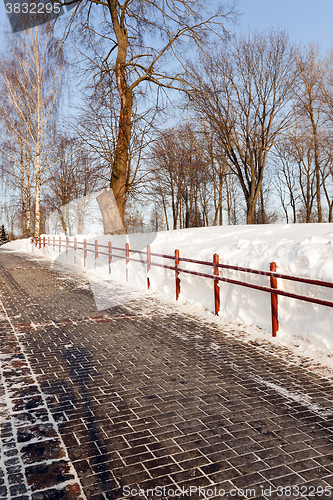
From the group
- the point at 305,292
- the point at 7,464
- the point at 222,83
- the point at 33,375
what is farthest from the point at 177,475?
the point at 222,83

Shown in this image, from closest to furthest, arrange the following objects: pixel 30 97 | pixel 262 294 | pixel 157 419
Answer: pixel 157 419 → pixel 262 294 → pixel 30 97

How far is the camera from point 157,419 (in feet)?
12.8

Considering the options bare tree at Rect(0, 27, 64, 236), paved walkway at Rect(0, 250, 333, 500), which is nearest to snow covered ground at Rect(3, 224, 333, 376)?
paved walkway at Rect(0, 250, 333, 500)

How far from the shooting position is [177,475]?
3.01 metres

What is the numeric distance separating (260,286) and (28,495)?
490 centimetres

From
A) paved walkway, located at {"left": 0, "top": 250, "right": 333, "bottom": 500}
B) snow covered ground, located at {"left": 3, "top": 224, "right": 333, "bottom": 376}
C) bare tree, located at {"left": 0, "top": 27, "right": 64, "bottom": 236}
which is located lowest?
paved walkway, located at {"left": 0, "top": 250, "right": 333, "bottom": 500}

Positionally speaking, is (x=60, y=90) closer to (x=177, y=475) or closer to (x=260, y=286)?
(x=260, y=286)

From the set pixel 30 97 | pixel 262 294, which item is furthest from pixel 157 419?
pixel 30 97

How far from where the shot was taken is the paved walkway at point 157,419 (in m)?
2.93

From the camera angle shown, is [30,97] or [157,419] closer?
[157,419]

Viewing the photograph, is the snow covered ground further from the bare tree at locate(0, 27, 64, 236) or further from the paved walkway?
the bare tree at locate(0, 27, 64, 236)

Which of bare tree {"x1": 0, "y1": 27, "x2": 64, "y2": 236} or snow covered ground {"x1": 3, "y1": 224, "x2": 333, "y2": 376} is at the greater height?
bare tree {"x1": 0, "y1": 27, "x2": 64, "y2": 236}

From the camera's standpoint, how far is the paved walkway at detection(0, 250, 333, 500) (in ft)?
9.62

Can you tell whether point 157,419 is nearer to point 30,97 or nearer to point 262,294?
point 262,294
